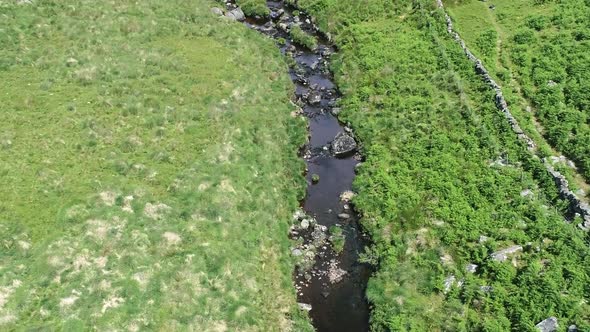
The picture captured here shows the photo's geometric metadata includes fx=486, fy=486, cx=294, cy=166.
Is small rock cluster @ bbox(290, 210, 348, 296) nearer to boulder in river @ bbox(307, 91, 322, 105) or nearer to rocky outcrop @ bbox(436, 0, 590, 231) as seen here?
boulder in river @ bbox(307, 91, 322, 105)

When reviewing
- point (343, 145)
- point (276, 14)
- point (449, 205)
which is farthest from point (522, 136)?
point (276, 14)

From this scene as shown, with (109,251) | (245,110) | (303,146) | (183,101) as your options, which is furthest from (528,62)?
(109,251)

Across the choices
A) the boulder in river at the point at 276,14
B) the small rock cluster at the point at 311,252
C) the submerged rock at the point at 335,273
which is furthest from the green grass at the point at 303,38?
the submerged rock at the point at 335,273

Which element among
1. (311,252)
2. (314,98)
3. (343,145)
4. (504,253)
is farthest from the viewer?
(314,98)

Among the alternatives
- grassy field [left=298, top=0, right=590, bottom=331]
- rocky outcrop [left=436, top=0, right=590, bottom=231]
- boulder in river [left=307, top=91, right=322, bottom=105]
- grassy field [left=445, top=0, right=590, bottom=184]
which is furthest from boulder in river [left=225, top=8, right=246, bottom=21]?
grassy field [left=445, top=0, right=590, bottom=184]

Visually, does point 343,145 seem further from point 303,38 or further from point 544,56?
point 544,56

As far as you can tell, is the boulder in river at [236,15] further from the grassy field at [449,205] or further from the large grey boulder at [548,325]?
the large grey boulder at [548,325]

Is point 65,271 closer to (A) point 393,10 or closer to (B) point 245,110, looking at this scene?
(B) point 245,110
